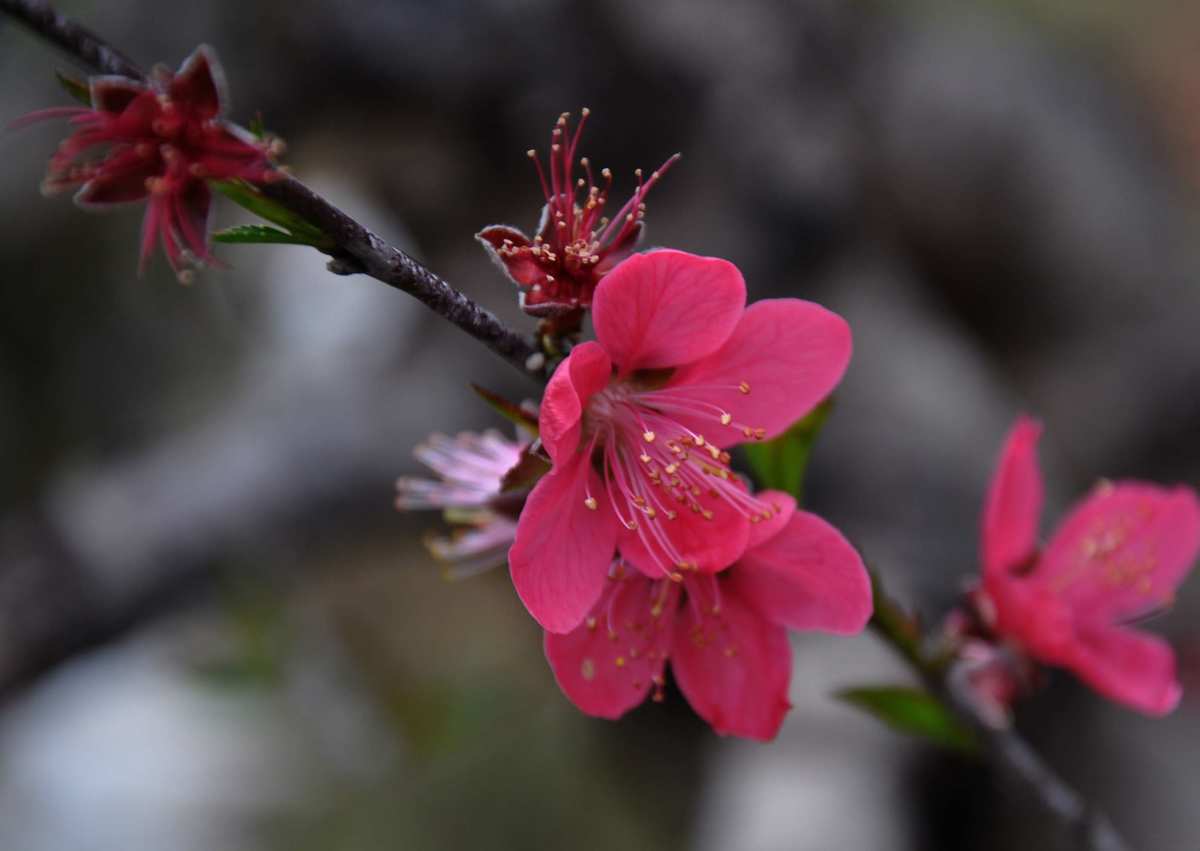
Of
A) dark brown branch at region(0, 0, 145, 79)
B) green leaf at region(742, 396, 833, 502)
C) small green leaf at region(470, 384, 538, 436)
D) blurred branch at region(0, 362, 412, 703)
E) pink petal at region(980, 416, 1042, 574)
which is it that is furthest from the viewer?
blurred branch at region(0, 362, 412, 703)

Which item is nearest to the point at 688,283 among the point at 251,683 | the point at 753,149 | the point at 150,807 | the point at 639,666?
the point at 639,666

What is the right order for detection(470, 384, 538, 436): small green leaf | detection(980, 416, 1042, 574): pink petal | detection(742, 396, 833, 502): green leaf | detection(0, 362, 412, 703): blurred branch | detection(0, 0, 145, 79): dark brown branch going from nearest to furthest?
detection(0, 0, 145, 79): dark brown branch, detection(470, 384, 538, 436): small green leaf, detection(742, 396, 833, 502): green leaf, detection(980, 416, 1042, 574): pink petal, detection(0, 362, 412, 703): blurred branch

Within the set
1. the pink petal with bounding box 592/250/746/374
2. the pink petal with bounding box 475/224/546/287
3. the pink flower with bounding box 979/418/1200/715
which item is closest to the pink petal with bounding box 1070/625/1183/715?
the pink flower with bounding box 979/418/1200/715

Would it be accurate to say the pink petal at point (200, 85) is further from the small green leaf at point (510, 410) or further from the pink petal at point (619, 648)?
the pink petal at point (619, 648)

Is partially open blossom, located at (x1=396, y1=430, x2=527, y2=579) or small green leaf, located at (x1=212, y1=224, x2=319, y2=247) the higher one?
small green leaf, located at (x1=212, y1=224, x2=319, y2=247)

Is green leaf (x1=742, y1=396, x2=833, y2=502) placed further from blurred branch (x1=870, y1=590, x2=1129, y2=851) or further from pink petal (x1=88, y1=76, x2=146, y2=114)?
pink petal (x1=88, y1=76, x2=146, y2=114)

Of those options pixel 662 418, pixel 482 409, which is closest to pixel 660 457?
pixel 662 418

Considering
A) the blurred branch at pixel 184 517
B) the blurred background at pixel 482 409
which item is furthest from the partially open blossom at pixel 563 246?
the blurred branch at pixel 184 517

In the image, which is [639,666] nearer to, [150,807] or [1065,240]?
[150,807]
